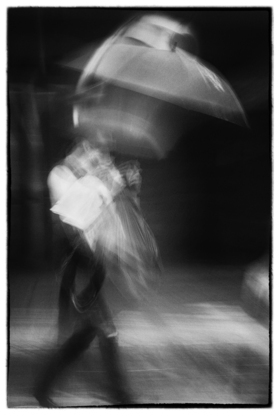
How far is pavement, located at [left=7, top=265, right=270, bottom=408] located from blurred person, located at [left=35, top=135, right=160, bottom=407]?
33mm

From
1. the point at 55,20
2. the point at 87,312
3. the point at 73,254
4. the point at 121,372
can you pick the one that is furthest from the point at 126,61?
the point at 121,372

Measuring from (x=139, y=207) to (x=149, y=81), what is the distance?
46 centimetres

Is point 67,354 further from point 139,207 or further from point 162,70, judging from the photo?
point 162,70

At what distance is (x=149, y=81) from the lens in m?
1.40

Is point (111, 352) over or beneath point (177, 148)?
beneath

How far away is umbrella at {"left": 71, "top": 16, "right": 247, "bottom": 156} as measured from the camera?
140cm

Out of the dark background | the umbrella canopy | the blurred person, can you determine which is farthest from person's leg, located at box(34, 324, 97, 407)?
the umbrella canopy

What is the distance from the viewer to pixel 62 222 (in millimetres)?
1391

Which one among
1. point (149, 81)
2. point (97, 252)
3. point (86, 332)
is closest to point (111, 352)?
point (86, 332)

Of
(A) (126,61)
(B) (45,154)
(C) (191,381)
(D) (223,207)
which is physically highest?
(A) (126,61)

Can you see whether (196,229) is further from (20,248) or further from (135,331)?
(20,248)

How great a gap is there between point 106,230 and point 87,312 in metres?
0.30
